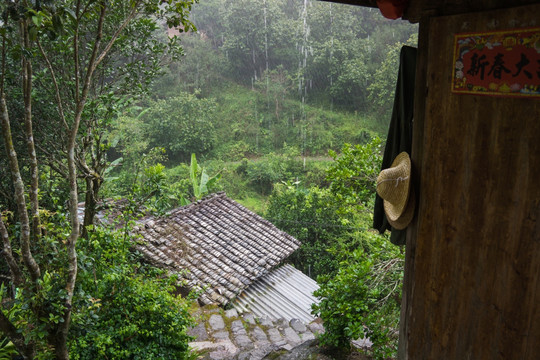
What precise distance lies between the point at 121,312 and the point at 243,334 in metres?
2.87

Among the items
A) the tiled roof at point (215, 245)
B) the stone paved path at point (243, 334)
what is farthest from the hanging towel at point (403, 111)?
the tiled roof at point (215, 245)

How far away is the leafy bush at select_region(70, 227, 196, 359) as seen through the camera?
328cm

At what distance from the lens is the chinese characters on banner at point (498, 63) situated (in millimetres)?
1565

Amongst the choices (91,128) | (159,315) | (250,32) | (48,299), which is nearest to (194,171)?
(91,128)

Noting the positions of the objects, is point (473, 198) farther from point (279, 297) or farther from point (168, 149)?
point (168, 149)

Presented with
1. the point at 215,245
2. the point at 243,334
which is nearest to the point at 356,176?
the point at 243,334

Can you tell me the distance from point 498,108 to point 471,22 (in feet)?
1.32

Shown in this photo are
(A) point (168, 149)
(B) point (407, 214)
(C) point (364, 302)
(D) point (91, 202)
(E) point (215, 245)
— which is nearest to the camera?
(B) point (407, 214)

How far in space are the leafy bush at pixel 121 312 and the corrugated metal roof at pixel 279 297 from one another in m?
3.52

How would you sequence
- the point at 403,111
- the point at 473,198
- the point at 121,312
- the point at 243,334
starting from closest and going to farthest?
the point at 473,198
the point at 403,111
the point at 121,312
the point at 243,334

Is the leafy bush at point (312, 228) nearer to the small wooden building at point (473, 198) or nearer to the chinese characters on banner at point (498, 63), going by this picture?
the small wooden building at point (473, 198)

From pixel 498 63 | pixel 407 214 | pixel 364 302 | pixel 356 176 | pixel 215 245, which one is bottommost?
pixel 215 245

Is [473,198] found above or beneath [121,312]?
above

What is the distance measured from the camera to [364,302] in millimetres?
3779
